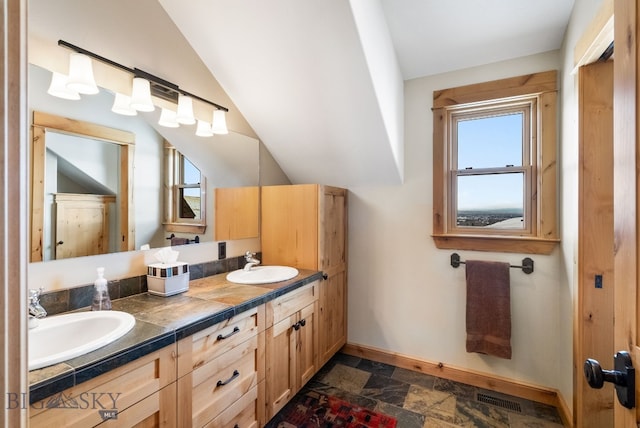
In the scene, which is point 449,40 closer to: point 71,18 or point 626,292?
point 626,292

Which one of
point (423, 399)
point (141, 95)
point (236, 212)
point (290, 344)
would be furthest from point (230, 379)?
point (141, 95)

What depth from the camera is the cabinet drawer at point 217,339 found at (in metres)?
1.21

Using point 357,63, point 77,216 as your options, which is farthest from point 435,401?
point 77,216

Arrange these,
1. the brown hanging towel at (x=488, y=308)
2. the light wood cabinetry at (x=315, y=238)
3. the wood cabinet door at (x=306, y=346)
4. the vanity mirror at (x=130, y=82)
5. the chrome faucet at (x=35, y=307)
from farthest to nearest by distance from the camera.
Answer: the light wood cabinetry at (x=315, y=238), the brown hanging towel at (x=488, y=308), the wood cabinet door at (x=306, y=346), the vanity mirror at (x=130, y=82), the chrome faucet at (x=35, y=307)

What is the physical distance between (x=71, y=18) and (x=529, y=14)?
8.14 feet

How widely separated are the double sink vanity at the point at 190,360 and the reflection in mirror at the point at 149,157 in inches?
14.3

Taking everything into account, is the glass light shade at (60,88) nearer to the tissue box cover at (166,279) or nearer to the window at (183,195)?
the window at (183,195)

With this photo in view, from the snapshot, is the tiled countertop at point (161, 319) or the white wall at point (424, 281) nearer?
the tiled countertop at point (161, 319)

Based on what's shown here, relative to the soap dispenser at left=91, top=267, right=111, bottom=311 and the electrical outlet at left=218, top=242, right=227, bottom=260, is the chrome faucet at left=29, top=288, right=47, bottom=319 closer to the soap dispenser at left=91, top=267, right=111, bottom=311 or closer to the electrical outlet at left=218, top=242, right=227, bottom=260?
the soap dispenser at left=91, top=267, right=111, bottom=311

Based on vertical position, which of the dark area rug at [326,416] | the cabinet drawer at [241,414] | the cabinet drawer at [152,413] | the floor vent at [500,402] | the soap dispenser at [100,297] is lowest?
the floor vent at [500,402]

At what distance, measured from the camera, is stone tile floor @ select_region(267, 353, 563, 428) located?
1882 millimetres

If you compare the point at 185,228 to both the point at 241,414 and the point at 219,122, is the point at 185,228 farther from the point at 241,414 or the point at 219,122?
the point at 241,414

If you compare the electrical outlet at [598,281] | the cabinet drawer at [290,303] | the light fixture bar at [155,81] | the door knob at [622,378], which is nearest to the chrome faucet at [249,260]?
the cabinet drawer at [290,303]

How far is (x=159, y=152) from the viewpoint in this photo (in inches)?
69.4
